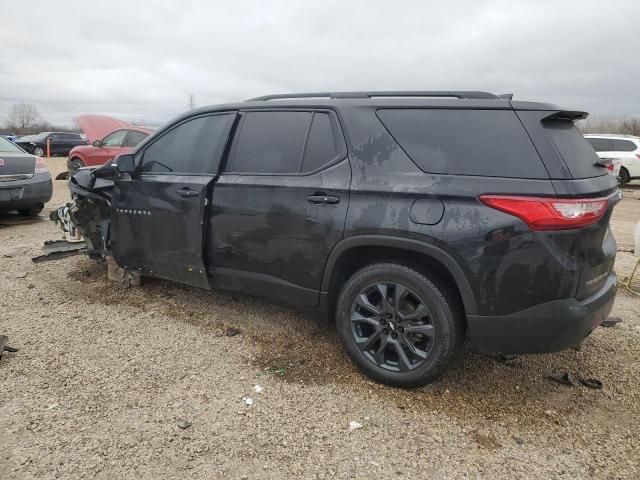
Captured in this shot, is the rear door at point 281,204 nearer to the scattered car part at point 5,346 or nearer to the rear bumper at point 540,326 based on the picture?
the rear bumper at point 540,326

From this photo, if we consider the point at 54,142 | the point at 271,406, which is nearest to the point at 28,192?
the point at 271,406

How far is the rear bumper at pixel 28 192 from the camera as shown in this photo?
739cm

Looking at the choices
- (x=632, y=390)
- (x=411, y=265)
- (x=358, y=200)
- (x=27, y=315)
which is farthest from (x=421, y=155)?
(x=27, y=315)

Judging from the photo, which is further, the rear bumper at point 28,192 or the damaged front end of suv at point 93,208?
the rear bumper at point 28,192

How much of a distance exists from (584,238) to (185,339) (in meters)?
2.79

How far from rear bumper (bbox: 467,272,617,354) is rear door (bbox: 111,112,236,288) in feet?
6.99

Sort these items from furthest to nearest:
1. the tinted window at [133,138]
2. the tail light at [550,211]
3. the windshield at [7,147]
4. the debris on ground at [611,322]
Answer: the tinted window at [133,138]
the windshield at [7,147]
the debris on ground at [611,322]
the tail light at [550,211]

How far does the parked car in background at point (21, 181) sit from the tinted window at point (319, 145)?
6277 mm

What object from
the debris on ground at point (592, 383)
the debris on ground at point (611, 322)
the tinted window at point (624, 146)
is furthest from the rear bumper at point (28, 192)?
the tinted window at point (624, 146)

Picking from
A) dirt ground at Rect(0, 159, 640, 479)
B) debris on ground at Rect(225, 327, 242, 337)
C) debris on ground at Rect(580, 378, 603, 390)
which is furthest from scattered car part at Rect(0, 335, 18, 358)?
debris on ground at Rect(580, 378, 603, 390)

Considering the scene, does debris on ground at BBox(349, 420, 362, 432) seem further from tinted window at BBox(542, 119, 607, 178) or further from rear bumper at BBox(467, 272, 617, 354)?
tinted window at BBox(542, 119, 607, 178)

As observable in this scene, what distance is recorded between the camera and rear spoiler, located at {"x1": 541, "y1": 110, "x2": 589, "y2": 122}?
2588 millimetres

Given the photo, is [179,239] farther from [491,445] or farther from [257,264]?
[491,445]

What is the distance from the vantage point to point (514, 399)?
289 centimetres
